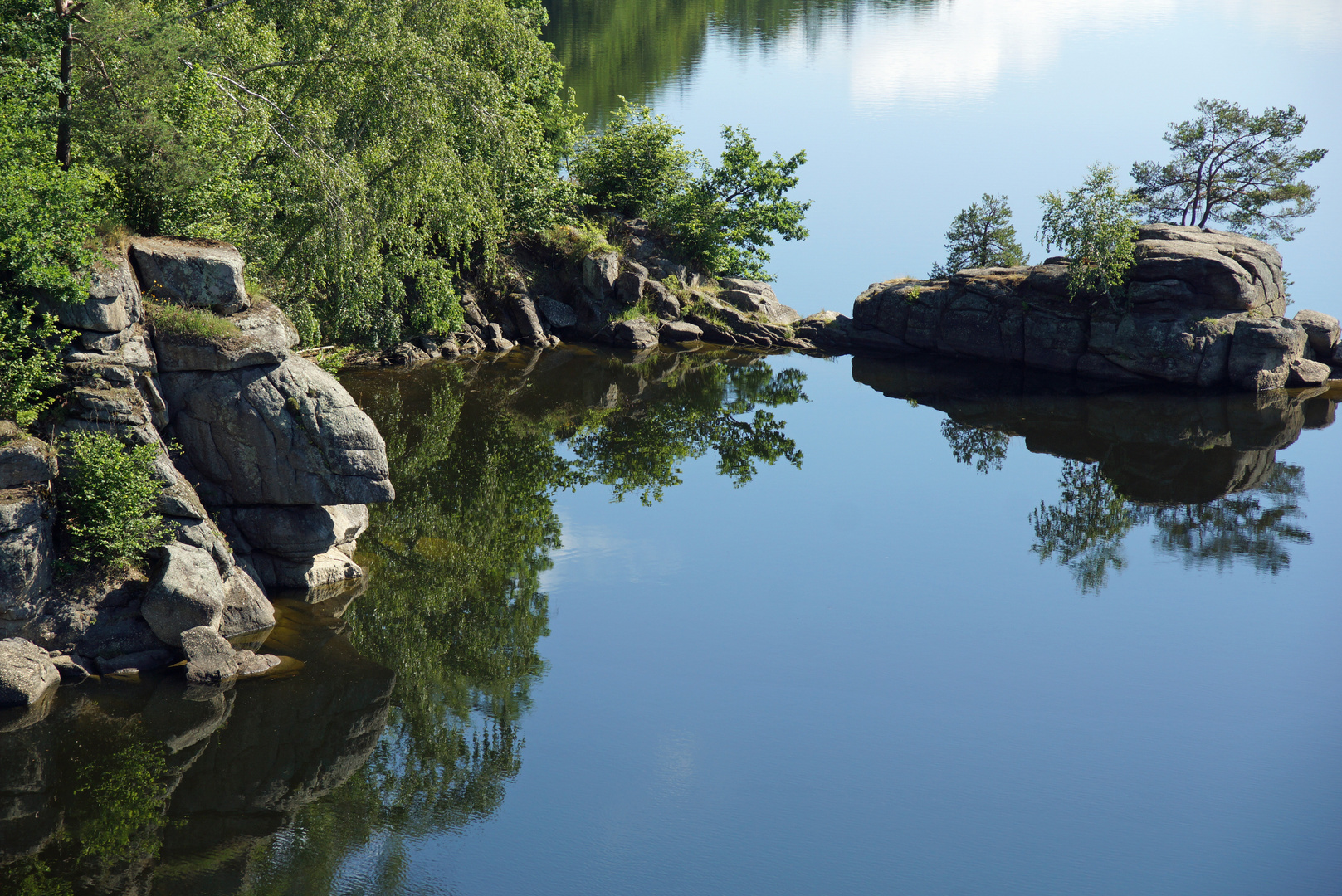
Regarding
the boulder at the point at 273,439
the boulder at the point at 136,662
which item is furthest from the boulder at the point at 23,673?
the boulder at the point at 273,439

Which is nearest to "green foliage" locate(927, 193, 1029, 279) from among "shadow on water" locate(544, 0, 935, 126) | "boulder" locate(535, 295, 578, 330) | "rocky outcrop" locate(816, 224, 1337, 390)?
"rocky outcrop" locate(816, 224, 1337, 390)

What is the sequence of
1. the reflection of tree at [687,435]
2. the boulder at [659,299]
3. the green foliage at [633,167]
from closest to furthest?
the reflection of tree at [687,435] → the boulder at [659,299] → the green foliage at [633,167]

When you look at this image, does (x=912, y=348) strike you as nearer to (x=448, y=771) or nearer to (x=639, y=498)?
(x=639, y=498)

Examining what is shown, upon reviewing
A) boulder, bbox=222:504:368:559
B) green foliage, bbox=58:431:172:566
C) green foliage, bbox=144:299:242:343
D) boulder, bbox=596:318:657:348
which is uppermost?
green foliage, bbox=144:299:242:343

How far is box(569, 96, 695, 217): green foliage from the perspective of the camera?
1923 inches

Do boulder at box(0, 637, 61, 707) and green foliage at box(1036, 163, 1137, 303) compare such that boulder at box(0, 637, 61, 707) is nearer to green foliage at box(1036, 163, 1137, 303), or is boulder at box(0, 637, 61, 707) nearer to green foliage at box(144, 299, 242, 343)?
green foliage at box(144, 299, 242, 343)

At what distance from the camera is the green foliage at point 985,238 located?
48438mm

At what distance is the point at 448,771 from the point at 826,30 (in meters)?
101

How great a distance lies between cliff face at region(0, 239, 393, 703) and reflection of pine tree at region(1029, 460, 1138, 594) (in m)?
16.4

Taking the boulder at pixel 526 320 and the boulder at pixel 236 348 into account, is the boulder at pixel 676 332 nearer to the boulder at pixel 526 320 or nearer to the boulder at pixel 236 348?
the boulder at pixel 526 320

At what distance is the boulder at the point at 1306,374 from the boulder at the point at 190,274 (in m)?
39.1

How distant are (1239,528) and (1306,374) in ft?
55.5

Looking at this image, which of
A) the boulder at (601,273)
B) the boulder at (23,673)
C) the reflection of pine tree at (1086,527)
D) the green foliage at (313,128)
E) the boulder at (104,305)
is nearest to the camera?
the boulder at (23,673)

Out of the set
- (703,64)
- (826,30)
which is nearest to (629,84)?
(703,64)
